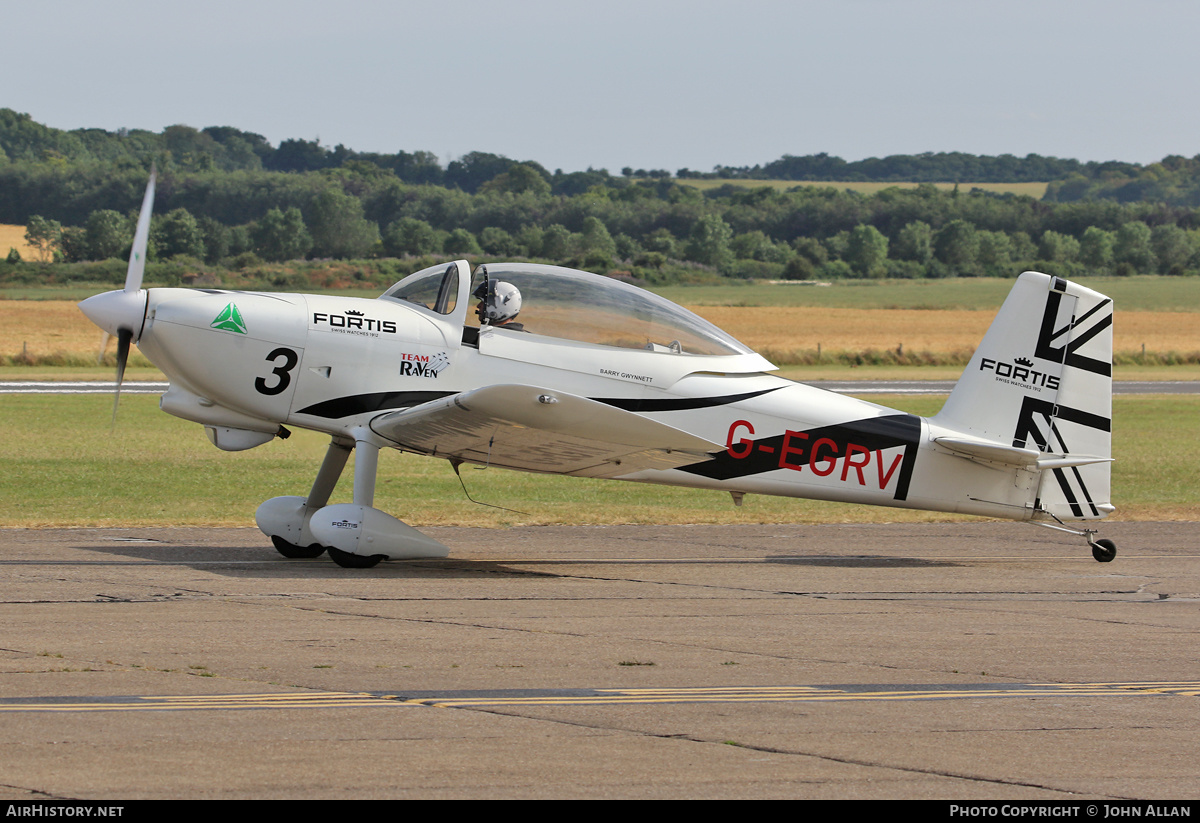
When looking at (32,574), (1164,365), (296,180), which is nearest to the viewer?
(32,574)

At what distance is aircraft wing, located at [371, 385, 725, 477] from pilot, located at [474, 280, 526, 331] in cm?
96

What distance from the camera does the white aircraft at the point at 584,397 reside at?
10875 mm

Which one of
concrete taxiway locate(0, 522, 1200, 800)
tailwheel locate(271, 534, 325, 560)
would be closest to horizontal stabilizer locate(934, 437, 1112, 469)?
concrete taxiway locate(0, 522, 1200, 800)

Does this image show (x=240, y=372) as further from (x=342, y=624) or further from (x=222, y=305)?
(x=342, y=624)

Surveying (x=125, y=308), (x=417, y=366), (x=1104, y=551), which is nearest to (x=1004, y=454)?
(x=1104, y=551)

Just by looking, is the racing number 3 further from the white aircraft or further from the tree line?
the tree line

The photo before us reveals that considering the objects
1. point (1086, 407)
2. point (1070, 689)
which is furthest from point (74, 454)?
point (1070, 689)

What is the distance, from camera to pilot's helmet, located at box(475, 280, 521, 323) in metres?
11.3

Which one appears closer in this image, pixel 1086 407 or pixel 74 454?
pixel 1086 407

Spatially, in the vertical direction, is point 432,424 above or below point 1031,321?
below

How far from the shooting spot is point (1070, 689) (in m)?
7.24

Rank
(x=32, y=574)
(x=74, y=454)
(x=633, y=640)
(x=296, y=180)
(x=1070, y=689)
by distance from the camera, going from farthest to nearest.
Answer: (x=296, y=180) < (x=74, y=454) < (x=32, y=574) < (x=633, y=640) < (x=1070, y=689)

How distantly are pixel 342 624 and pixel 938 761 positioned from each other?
4.29m

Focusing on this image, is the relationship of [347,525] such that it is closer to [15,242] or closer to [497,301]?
[497,301]
